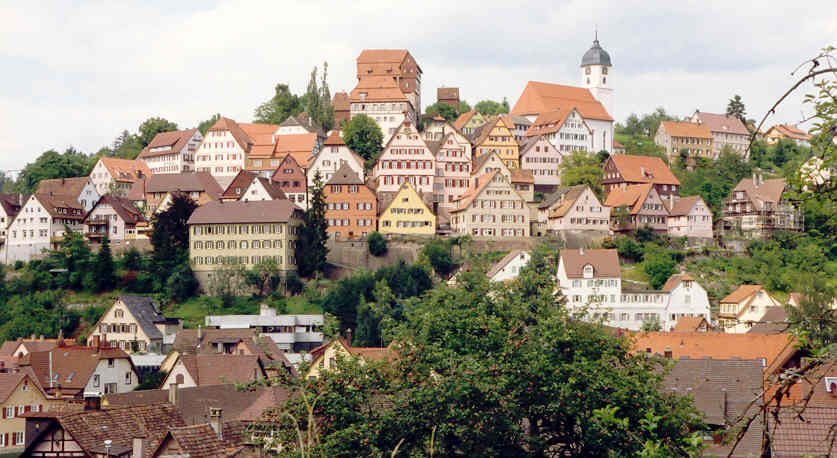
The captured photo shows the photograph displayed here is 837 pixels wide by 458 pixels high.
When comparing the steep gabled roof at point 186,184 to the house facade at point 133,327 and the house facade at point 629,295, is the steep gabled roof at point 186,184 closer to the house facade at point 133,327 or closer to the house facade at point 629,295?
the house facade at point 133,327

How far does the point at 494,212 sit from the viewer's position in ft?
304

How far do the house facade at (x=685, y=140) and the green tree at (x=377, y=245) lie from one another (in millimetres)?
49708

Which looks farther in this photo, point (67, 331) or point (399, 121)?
point (399, 121)

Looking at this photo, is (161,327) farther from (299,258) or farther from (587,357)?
(587,357)

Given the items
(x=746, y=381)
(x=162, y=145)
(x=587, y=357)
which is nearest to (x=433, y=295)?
(x=587, y=357)

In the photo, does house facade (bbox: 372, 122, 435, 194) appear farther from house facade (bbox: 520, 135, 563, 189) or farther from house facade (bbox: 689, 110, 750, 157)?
house facade (bbox: 689, 110, 750, 157)

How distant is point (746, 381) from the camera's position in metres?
33.6

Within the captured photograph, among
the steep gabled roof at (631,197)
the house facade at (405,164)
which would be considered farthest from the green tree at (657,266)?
the house facade at (405,164)

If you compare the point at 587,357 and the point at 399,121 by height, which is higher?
the point at 399,121

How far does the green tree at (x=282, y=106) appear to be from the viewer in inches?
5217

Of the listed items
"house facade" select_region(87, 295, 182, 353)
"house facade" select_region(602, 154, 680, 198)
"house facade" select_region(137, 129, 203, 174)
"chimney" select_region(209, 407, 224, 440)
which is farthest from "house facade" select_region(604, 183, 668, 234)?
"chimney" select_region(209, 407, 224, 440)

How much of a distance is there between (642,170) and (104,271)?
172 feet

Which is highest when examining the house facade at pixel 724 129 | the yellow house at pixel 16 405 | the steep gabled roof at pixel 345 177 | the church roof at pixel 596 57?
the church roof at pixel 596 57

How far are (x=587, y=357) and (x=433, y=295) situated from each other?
466 centimetres
